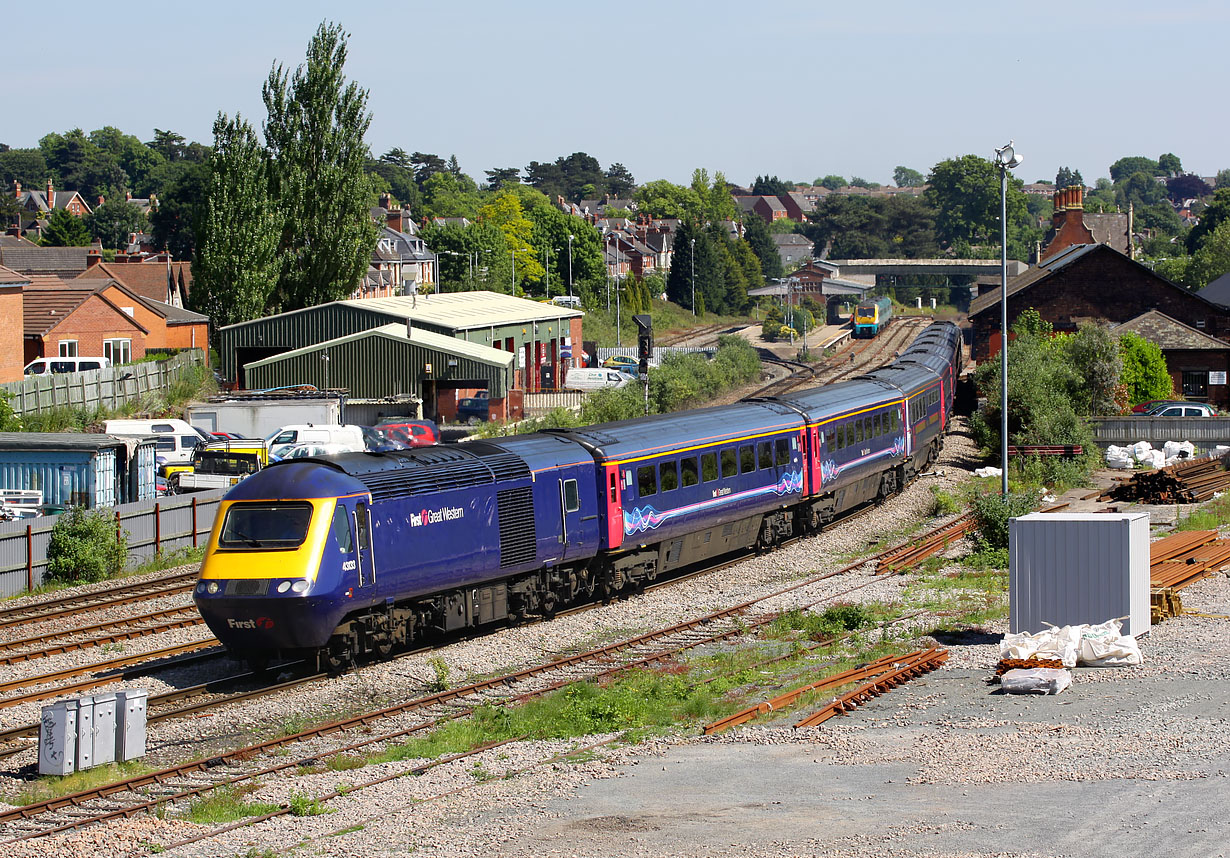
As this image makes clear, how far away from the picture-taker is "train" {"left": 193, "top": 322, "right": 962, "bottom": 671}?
18203mm

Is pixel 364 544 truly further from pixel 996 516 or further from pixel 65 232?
pixel 65 232

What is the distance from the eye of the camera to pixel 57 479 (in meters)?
31.4

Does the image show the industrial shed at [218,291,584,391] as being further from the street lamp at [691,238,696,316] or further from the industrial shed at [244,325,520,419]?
the street lamp at [691,238,696,316]

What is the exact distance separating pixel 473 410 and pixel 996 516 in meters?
27.6

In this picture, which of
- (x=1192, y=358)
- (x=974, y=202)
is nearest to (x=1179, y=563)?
(x=1192, y=358)

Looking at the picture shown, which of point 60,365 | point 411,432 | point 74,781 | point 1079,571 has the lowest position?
point 74,781

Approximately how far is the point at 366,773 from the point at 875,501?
946 inches

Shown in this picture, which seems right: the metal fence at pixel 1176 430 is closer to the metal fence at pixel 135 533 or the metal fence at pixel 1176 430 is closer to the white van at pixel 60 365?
the metal fence at pixel 135 533

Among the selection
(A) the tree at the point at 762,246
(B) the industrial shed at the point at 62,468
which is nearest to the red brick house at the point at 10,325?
(B) the industrial shed at the point at 62,468

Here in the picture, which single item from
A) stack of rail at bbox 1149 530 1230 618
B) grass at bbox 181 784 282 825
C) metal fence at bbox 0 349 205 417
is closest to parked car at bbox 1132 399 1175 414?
Result: stack of rail at bbox 1149 530 1230 618

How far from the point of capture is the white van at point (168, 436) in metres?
38.9

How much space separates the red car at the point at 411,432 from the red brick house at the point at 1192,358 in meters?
29.9

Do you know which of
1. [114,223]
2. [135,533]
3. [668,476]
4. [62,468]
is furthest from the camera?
[114,223]

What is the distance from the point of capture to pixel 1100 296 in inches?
2522
